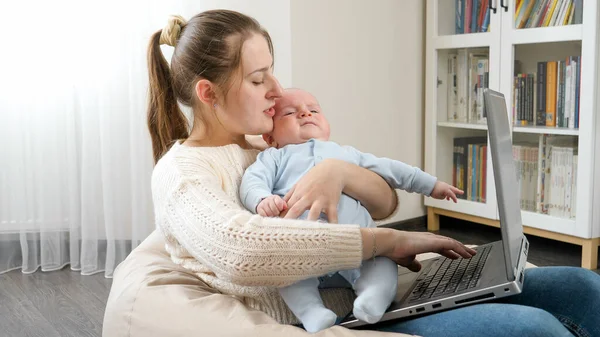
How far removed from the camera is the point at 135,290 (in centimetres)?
130

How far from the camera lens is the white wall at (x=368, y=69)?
324cm

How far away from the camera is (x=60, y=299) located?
8.43 ft

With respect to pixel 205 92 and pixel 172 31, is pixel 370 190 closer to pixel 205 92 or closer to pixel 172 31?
pixel 205 92

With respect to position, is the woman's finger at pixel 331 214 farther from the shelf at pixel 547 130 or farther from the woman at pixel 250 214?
the shelf at pixel 547 130

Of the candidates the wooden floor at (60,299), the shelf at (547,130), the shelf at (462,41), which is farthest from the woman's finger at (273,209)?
the shelf at (462,41)

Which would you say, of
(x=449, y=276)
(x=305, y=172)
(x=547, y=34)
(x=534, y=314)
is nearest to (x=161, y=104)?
(x=305, y=172)

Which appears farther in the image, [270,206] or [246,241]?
[270,206]

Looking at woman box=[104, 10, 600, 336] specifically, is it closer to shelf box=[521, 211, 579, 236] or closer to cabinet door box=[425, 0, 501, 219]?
shelf box=[521, 211, 579, 236]

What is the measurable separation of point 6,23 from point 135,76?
0.55m

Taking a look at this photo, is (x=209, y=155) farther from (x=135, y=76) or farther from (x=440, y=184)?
(x=135, y=76)

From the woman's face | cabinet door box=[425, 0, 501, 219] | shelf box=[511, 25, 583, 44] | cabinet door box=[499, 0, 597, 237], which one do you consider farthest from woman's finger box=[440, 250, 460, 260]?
cabinet door box=[425, 0, 501, 219]

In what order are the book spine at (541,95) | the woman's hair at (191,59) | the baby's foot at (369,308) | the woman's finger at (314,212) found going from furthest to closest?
the book spine at (541,95) → the woman's hair at (191,59) → the woman's finger at (314,212) → the baby's foot at (369,308)

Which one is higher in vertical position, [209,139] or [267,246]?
[209,139]

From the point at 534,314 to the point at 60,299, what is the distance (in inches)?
79.9
